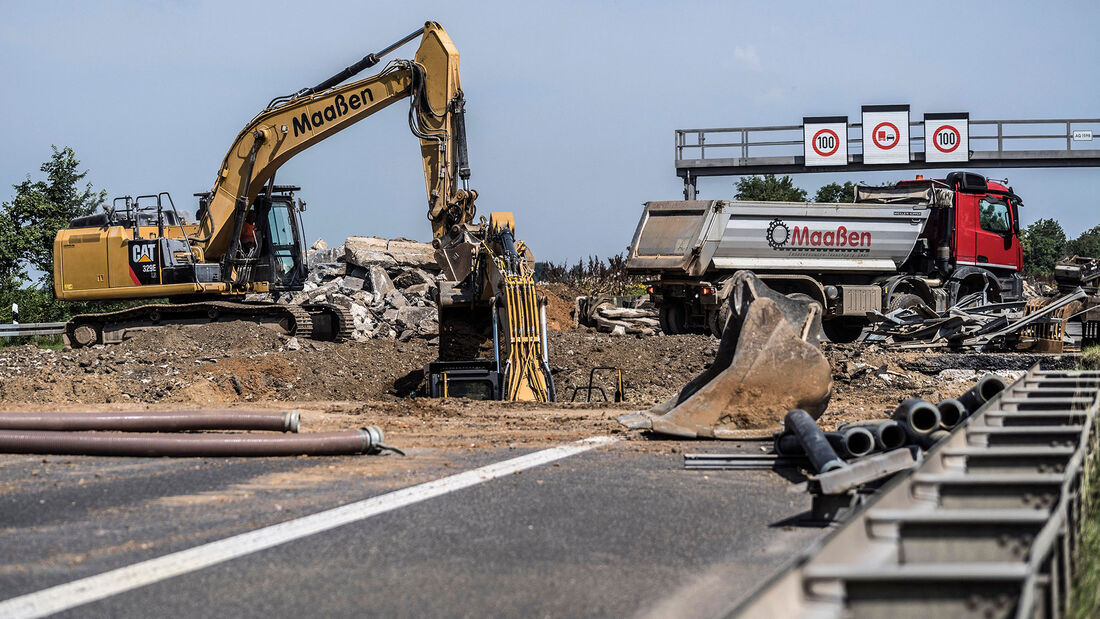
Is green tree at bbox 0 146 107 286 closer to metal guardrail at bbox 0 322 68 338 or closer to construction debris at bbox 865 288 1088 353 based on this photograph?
metal guardrail at bbox 0 322 68 338

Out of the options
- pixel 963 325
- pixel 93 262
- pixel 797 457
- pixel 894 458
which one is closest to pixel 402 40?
pixel 93 262

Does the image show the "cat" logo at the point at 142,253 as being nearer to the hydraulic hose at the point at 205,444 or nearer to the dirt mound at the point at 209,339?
the dirt mound at the point at 209,339

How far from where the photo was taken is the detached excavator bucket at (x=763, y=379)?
29.9ft

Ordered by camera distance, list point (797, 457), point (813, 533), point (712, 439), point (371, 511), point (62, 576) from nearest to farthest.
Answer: point (62, 576)
point (813, 533)
point (371, 511)
point (797, 457)
point (712, 439)

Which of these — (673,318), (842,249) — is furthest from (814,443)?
(842,249)

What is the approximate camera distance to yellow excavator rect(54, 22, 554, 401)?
17.2 m

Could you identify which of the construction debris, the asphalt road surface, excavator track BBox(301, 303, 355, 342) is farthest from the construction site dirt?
the asphalt road surface

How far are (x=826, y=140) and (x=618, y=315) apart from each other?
14890 mm

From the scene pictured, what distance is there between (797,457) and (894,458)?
170 centimetres

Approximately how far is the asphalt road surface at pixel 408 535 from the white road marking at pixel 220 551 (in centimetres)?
4

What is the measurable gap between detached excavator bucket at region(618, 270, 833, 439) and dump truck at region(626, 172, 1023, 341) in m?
11.3

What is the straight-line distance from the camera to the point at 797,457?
7.67 m

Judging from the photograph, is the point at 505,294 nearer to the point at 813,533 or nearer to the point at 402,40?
the point at 402,40

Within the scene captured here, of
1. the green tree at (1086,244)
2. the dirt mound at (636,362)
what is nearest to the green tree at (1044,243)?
the green tree at (1086,244)
